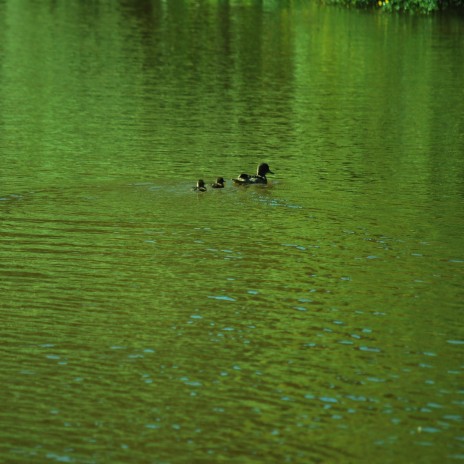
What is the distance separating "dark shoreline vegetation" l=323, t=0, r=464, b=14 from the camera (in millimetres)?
70062

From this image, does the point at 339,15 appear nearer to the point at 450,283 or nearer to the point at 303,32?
the point at 303,32

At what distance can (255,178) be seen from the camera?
2300 centimetres

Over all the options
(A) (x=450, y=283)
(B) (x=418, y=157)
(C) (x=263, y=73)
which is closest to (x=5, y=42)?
(C) (x=263, y=73)

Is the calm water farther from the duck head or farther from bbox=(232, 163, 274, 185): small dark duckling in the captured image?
the duck head

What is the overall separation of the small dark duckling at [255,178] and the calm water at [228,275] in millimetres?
197

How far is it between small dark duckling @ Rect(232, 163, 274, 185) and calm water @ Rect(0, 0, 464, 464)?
20cm

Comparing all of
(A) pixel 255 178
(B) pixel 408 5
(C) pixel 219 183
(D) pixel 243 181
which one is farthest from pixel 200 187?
(B) pixel 408 5

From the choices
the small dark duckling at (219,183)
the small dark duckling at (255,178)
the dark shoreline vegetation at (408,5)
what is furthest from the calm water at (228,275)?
the dark shoreline vegetation at (408,5)

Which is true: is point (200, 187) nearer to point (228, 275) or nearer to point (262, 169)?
point (262, 169)

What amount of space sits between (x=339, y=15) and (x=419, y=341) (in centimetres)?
5521

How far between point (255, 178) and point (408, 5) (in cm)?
5035

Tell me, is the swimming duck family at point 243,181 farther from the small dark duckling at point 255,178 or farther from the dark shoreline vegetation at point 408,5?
the dark shoreline vegetation at point 408,5

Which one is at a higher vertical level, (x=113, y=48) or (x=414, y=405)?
(x=113, y=48)

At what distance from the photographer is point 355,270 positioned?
17.7 metres
